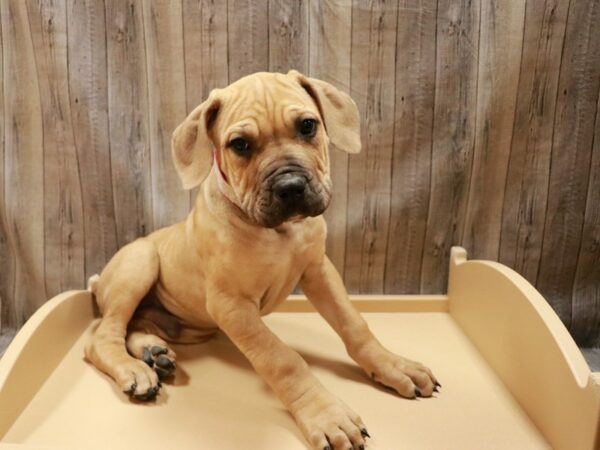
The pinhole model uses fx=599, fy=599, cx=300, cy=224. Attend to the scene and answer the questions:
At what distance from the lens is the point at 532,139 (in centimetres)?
188

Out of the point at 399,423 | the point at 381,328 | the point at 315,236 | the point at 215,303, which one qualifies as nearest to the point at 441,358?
the point at 381,328

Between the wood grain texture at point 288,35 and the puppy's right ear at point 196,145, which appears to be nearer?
the puppy's right ear at point 196,145

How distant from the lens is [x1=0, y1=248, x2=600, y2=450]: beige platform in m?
1.29

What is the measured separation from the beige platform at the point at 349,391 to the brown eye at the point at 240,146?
0.61 meters

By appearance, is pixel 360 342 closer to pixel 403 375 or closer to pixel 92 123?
pixel 403 375

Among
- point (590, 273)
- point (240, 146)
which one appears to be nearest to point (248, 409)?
point (240, 146)

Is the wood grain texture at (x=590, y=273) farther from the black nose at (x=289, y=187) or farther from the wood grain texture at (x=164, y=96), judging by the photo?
the wood grain texture at (x=164, y=96)

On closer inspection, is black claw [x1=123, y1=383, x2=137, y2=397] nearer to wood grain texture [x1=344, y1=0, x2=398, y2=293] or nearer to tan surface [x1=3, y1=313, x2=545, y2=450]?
tan surface [x1=3, y1=313, x2=545, y2=450]

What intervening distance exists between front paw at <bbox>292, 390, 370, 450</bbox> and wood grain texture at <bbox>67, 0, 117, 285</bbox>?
1.00m

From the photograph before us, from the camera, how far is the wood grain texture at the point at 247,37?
179 centimetres

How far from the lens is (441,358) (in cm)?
167

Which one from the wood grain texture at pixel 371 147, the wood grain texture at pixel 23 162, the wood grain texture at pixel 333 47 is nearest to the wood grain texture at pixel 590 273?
the wood grain texture at pixel 371 147

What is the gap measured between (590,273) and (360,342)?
95 centimetres

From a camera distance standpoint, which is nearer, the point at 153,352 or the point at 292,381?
Result: the point at 292,381
